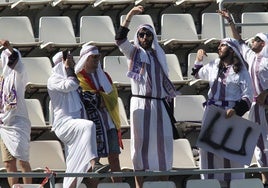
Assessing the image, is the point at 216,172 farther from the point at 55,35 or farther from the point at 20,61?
the point at 55,35

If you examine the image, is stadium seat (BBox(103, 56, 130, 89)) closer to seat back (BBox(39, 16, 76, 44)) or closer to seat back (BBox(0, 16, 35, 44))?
seat back (BBox(39, 16, 76, 44))

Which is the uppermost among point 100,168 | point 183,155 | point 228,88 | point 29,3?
point 29,3

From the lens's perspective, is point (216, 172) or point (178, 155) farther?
point (178, 155)

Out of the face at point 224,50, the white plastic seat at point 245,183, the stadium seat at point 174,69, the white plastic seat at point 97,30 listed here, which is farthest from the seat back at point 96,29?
the white plastic seat at point 245,183

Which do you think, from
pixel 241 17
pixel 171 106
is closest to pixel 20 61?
pixel 171 106

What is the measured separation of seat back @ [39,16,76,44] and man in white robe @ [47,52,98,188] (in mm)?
2163

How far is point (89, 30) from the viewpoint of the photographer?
13500 millimetres

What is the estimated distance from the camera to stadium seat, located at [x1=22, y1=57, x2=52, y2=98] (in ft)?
41.9

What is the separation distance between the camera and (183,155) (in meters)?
12.1

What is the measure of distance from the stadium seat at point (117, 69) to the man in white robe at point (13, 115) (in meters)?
1.37

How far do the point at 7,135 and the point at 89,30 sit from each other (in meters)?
2.18

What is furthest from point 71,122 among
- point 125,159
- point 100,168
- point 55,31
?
point 55,31

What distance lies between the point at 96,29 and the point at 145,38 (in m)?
2.25

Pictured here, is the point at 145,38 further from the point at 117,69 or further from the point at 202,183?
the point at 117,69
